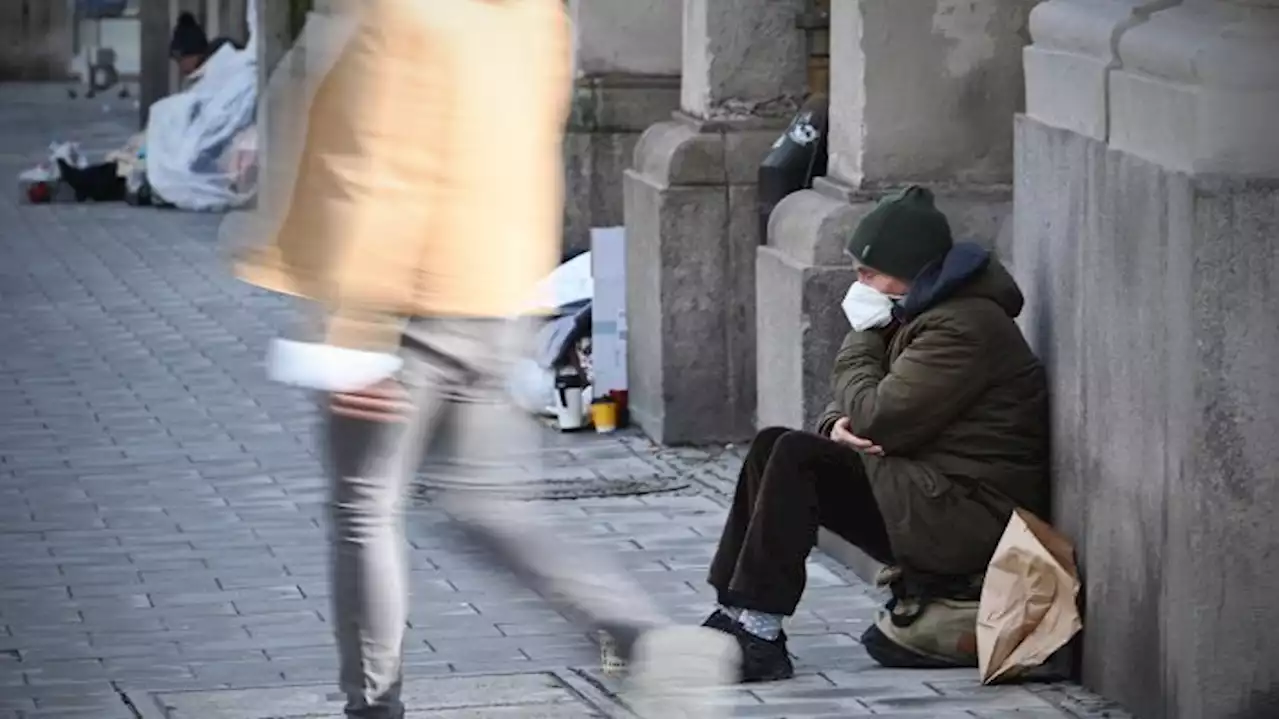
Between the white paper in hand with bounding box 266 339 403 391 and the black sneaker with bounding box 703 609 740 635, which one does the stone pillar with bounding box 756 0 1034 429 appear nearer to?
the black sneaker with bounding box 703 609 740 635

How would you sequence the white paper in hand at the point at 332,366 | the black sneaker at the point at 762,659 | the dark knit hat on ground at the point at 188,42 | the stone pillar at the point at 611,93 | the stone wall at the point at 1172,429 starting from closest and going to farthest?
1. the white paper in hand at the point at 332,366
2. the stone wall at the point at 1172,429
3. the black sneaker at the point at 762,659
4. the stone pillar at the point at 611,93
5. the dark knit hat on ground at the point at 188,42

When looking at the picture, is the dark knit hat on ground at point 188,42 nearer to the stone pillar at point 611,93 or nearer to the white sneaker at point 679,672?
the stone pillar at point 611,93

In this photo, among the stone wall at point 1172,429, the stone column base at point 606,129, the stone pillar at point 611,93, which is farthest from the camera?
the stone column base at point 606,129

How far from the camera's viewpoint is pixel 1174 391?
5348mm

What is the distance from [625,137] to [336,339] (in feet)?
20.6

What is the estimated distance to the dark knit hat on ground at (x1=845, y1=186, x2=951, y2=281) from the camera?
6395mm

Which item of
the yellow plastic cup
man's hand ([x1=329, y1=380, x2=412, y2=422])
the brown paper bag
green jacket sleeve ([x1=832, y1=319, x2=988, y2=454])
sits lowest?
the yellow plastic cup

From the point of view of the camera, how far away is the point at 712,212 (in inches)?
369

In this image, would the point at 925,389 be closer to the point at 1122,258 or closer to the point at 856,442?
the point at 856,442

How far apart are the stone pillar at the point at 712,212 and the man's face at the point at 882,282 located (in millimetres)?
2772

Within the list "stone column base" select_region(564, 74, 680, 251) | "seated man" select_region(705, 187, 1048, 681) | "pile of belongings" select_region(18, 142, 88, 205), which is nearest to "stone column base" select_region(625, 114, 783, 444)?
"stone column base" select_region(564, 74, 680, 251)

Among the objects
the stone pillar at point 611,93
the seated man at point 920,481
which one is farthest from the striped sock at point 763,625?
the stone pillar at point 611,93

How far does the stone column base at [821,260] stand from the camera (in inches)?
302

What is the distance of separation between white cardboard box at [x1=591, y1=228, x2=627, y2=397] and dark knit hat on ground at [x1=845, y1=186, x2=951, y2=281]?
351 cm
